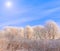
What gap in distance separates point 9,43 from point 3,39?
1.05ft

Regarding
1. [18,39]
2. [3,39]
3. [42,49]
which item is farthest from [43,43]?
[3,39]

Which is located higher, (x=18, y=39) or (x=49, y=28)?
(x=49, y=28)

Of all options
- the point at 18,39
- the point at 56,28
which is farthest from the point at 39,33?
the point at 18,39

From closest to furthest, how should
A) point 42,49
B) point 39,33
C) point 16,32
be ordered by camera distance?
point 42,49 → point 16,32 → point 39,33

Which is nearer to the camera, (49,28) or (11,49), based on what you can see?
(11,49)

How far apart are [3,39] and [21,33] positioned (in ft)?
5.80

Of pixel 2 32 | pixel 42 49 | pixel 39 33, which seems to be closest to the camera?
pixel 42 49

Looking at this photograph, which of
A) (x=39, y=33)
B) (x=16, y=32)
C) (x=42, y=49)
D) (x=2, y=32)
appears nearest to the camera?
(x=42, y=49)

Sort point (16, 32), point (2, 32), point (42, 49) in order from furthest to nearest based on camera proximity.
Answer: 1. point (16, 32)
2. point (2, 32)
3. point (42, 49)

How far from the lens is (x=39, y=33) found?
30.6ft

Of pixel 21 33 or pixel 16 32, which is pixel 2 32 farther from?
pixel 21 33

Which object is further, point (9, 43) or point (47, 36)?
point (47, 36)

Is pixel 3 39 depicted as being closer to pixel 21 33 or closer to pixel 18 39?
pixel 18 39

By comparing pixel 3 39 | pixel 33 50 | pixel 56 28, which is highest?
pixel 56 28
